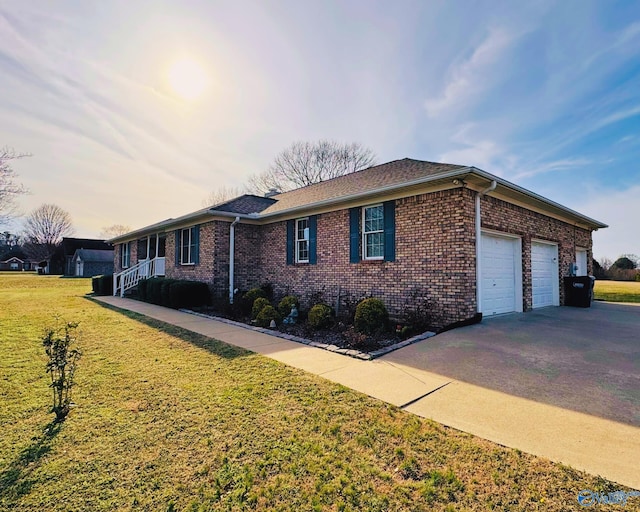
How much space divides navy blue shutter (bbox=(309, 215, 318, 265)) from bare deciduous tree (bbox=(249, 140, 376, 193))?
17.3 metres

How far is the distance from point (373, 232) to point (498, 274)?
11.2 feet

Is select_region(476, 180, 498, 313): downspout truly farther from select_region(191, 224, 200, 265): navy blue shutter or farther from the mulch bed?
select_region(191, 224, 200, 265): navy blue shutter

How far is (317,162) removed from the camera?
28.1 meters

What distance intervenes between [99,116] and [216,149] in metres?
4.60

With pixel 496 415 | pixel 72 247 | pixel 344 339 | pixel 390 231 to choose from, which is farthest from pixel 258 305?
pixel 72 247

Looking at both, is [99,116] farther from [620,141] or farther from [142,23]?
[620,141]

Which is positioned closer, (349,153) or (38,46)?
(38,46)

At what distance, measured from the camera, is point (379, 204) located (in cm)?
884

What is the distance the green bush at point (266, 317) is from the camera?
28.6 ft

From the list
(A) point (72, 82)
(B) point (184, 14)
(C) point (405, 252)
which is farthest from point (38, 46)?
(C) point (405, 252)

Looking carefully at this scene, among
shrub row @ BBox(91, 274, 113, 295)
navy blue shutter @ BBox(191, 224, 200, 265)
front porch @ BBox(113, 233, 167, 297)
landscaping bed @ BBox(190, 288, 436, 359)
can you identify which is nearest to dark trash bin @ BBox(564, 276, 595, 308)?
landscaping bed @ BBox(190, 288, 436, 359)

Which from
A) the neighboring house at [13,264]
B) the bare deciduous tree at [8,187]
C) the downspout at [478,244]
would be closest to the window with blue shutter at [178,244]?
the bare deciduous tree at [8,187]

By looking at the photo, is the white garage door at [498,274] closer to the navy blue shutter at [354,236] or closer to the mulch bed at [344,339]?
the mulch bed at [344,339]

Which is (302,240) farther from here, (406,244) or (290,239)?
(406,244)
